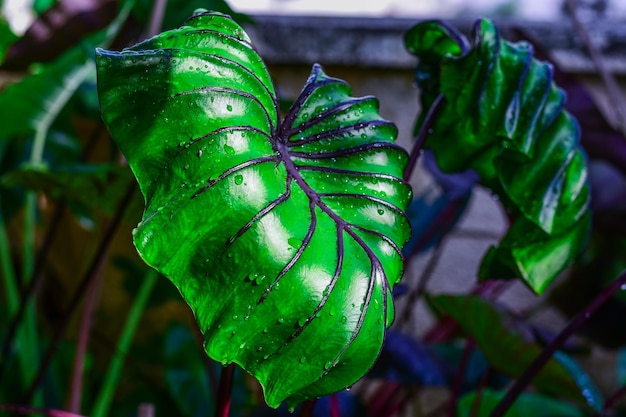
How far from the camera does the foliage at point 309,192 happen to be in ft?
1.29

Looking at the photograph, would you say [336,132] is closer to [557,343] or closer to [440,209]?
[557,343]

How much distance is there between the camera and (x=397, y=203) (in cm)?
47

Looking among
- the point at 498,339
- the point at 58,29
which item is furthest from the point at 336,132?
the point at 58,29

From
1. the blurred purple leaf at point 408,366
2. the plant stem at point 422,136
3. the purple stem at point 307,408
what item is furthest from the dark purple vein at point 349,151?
the blurred purple leaf at point 408,366

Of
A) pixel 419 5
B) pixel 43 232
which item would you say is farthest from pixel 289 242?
pixel 419 5

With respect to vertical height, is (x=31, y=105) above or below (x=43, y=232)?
above

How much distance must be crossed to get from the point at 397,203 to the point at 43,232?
55.2 inches

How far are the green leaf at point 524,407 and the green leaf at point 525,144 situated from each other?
38cm

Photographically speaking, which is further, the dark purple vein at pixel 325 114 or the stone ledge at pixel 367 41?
the stone ledge at pixel 367 41

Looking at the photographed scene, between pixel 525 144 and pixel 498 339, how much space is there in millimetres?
306

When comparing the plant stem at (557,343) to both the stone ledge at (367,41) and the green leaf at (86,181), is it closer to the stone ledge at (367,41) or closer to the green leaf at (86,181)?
the green leaf at (86,181)

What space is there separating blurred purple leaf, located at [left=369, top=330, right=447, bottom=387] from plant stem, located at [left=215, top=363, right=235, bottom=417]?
0.28 metres

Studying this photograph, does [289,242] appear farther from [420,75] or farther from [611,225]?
[611,225]

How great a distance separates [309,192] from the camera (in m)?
0.43
